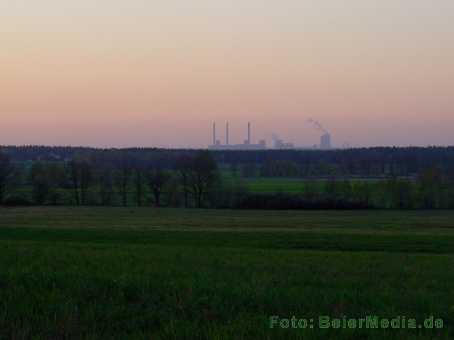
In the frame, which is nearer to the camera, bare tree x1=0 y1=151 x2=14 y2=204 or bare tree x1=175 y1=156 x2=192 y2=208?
bare tree x1=0 y1=151 x2=14 y2=204

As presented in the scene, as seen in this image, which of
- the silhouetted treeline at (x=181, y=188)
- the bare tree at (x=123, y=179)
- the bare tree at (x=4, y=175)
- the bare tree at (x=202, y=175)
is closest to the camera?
the silhouetted treeline at (x=181, y=188)

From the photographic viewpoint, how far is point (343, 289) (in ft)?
25.9

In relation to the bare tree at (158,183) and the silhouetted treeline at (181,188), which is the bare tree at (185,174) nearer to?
the silhouetted treeline at (181,188)

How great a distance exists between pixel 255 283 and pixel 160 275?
155 cm

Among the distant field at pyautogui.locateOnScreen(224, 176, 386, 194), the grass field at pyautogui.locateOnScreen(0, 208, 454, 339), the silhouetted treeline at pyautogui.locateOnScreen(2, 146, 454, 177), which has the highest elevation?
the silhouetted treeline at pyautogui.locateOnScreen(2, 146, 454, 177)

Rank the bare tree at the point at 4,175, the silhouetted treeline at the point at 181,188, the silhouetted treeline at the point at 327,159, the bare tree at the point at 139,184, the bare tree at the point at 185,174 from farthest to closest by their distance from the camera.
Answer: the silhouetted treeline at the point at 327,159, the bare tree at the point at 139,184, the bare tree at the point at 185,174, the bare tree at the point at 4,175, the silhouetted treeline at the point at 181,188

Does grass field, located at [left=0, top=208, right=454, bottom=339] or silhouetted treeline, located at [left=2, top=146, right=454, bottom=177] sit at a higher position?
silhouetted treeline, located at [left=2, top=146, right=454, bottom=177]

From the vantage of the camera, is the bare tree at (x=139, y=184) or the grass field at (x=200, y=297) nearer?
the grass field at (x=200, y=297)

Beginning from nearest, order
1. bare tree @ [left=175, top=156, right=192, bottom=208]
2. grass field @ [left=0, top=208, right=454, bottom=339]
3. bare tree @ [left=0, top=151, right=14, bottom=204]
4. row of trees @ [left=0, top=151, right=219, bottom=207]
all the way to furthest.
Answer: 1. grass field @ [left=0, top=208, right=454, bottom=339]
2. bare tree @ [left=0, top=151, right=14, bottom=204]
3. row of trees @ [left=0, top=151, right=219, bottom=207]
4. bare tree @ [left=175, top=156, right=192, bottom=208]

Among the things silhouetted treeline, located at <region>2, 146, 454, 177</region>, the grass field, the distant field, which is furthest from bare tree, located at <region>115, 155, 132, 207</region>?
the grass field

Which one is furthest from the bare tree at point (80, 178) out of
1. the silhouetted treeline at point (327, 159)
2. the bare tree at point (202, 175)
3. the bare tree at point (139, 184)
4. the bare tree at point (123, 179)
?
the silhouetted treeline at point (327, 159)

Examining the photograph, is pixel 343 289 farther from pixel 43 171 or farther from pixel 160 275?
pixel 43 171

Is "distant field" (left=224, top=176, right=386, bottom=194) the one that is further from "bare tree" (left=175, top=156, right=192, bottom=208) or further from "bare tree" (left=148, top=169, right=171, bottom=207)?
"bare tree" (left=148, top=169, right=171, bottom=207)

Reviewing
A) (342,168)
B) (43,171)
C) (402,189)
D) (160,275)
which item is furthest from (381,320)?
(342,168)
